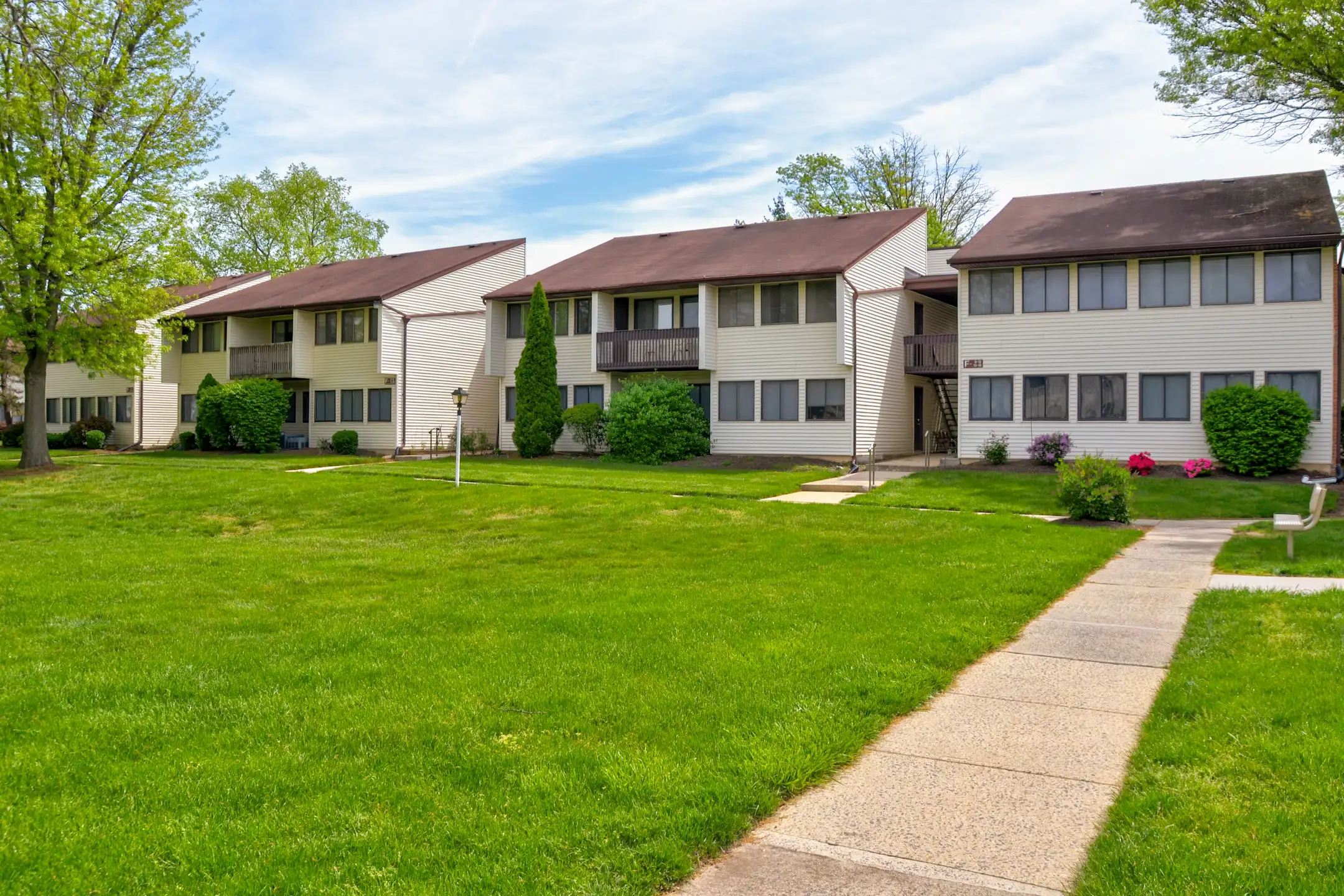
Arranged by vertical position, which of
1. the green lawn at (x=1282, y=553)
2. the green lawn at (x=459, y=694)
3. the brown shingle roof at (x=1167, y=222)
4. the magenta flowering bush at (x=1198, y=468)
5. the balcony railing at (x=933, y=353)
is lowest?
the green lawn at (x=459, y=694)

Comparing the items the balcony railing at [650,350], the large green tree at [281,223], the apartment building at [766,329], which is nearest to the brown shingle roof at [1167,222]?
the apartment building at [766,329]

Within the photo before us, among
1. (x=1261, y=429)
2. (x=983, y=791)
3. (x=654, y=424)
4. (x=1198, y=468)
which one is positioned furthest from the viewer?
(x=654, y=424)

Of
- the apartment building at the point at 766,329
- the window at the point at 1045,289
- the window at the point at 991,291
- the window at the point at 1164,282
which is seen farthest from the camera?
the apartment building at the point at 766,329

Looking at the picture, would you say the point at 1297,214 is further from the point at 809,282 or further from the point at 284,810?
the point at 284,810

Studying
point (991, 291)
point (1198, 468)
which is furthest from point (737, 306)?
point (1198, 468)

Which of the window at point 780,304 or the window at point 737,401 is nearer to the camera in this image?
the window at point 780,304

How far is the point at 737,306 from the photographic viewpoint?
101 ft

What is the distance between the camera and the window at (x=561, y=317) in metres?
33.7

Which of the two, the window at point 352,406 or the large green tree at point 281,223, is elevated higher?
the large green tree at point 281,223

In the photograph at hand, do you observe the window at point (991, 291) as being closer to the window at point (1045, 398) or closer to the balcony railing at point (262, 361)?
the window at point (1045, 398)

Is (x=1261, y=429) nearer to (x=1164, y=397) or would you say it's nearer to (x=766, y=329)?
(x=1164, y=397)

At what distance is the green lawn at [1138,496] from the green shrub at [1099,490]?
5.50 ft

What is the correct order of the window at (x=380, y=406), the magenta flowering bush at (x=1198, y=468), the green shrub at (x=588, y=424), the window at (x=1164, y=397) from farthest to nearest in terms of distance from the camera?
the window at (x=380, y=406)
the green shrub at (x=588, y=424)
the window at (x=1164, y=397)
the magenta flowering bush at (x=1198, y=468)

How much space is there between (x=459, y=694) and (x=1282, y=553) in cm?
1061
